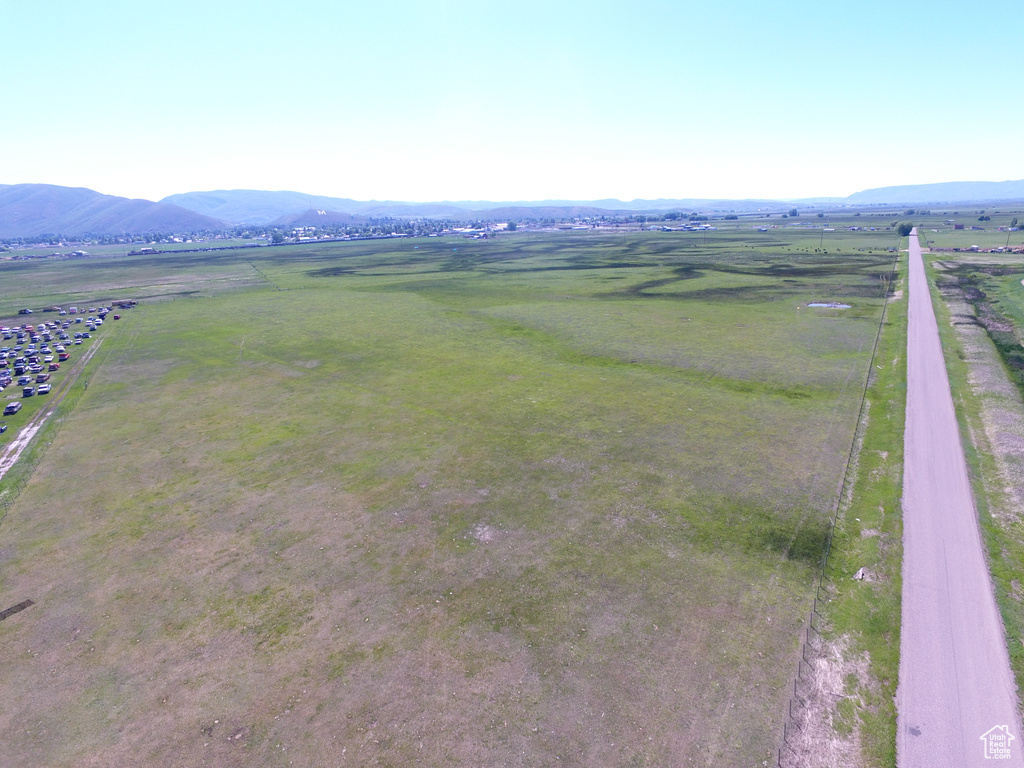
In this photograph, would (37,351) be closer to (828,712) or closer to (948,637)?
(828,712)

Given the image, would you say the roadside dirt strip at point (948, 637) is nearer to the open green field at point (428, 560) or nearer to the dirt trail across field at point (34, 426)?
the open green field at point (428, 560)

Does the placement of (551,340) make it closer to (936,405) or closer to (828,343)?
(828,343)

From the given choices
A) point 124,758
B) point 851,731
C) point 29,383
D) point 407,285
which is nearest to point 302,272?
point 407,285

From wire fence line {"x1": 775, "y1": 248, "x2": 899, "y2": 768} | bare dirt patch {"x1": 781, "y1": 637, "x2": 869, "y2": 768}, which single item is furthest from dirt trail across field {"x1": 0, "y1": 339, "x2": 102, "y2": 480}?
bare dirt patch {"x1": 781, "y1": 637, "x2": 869, "y2": 768}

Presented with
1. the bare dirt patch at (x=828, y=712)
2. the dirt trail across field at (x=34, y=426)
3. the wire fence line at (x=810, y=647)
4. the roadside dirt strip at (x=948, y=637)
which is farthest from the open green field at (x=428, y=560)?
the roadside dirt strip at (x=948, y=637)

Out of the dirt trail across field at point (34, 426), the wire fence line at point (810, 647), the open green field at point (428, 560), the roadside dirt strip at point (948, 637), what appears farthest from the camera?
the dirt trail across field at point (34, 426)

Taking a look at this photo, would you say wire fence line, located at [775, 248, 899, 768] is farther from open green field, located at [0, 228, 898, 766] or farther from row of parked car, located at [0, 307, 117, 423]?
row of parked car, located at [0, 307, 117, 423]
